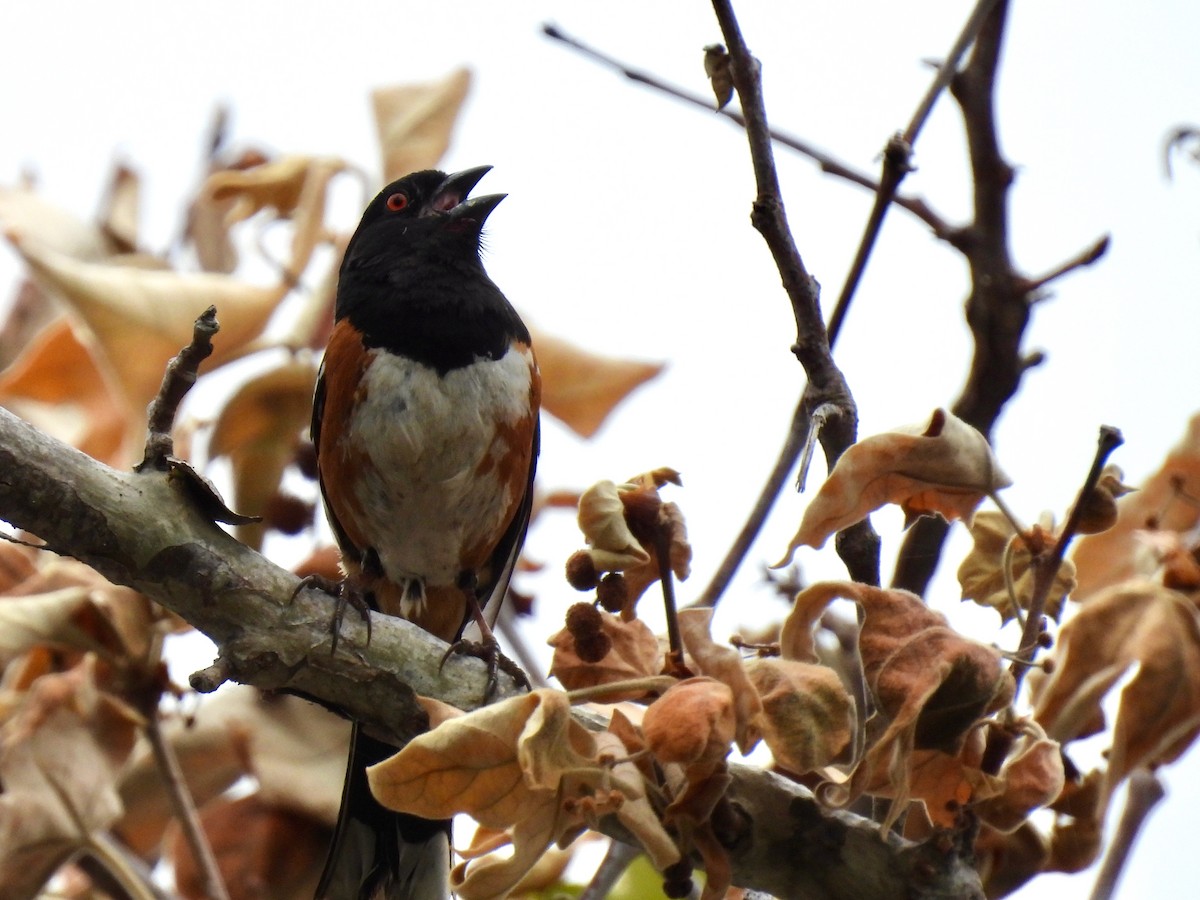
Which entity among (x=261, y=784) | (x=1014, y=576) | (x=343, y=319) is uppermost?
(x=343, y=319)

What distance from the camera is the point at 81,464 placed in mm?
1684

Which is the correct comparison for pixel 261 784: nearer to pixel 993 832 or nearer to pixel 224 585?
pixel 224 585

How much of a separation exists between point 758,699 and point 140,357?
5.16 feet

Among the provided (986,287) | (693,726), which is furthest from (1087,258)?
(693,726)

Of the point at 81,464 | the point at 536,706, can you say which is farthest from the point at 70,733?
the point at 536,706

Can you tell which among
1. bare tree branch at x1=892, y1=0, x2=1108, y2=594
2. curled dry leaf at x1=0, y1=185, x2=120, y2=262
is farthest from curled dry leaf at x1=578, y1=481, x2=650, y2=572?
curled dry leaf at x1=0, y1=185, x2=120, y2=262

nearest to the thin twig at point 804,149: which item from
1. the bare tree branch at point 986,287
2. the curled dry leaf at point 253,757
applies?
the bare tree branch at point 986,287

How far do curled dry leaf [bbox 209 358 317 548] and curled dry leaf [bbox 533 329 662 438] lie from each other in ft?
1.57

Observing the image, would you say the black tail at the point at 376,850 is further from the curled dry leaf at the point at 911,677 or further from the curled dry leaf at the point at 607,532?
the curled dry leaf at the point at 911,677

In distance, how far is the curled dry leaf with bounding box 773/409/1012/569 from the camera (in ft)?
4.70

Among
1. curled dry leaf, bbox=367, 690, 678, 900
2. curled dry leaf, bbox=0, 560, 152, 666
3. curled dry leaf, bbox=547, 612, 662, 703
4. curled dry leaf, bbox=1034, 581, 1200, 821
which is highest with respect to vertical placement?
curled dry leaf, bbox=1034, 581, 1200, 821

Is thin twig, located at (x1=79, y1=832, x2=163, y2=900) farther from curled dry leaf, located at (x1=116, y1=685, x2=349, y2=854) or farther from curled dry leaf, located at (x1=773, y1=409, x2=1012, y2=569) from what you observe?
curled dry leaf, located at (x1=773, y1=409, x2=1012, y2=569)

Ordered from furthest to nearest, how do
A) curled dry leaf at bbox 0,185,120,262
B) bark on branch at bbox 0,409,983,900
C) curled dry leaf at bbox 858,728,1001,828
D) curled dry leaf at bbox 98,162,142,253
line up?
curled dry leaf at bbox 98,162,142,253, curled dry leaf at bbox 0,185,120,262, bark on branch at bbox 0,409,983,900, curled dry leaf at bbox 858,728,1001,828

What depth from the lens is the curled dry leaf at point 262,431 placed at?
2666 mm
